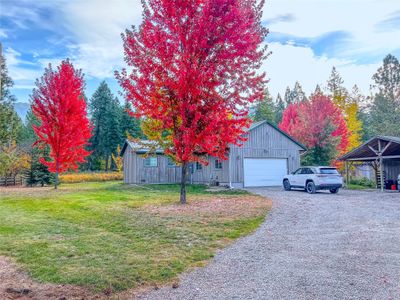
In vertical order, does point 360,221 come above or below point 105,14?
below

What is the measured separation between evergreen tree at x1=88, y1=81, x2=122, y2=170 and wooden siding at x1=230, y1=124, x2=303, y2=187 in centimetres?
2786

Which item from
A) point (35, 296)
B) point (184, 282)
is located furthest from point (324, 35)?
point (35, 296)

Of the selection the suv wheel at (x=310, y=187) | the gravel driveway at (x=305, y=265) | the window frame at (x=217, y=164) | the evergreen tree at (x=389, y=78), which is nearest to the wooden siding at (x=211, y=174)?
the window frame at (x=217, y=164)

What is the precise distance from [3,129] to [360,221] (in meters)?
25.5

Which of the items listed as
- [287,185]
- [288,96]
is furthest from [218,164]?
[288,96]

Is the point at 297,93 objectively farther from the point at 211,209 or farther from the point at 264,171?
the point at 211,209

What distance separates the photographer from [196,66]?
11.1 meters

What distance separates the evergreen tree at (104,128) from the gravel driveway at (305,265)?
1579 inches

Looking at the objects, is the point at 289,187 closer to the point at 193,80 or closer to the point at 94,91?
the point at 193,80

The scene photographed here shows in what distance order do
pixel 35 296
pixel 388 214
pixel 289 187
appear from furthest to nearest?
pixel 289 187
pixel 388 214
pixel 35 296

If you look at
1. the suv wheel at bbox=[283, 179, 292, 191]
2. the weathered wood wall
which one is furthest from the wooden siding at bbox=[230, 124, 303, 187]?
the weathered wood wall

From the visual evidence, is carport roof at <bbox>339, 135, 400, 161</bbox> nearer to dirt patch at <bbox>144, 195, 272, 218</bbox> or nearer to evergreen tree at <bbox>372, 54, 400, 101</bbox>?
dirt patch at <bbox>144, 195, 272, 218</bbox>

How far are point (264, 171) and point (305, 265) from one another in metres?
Answer: 18.1

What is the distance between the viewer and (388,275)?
4.61 m
